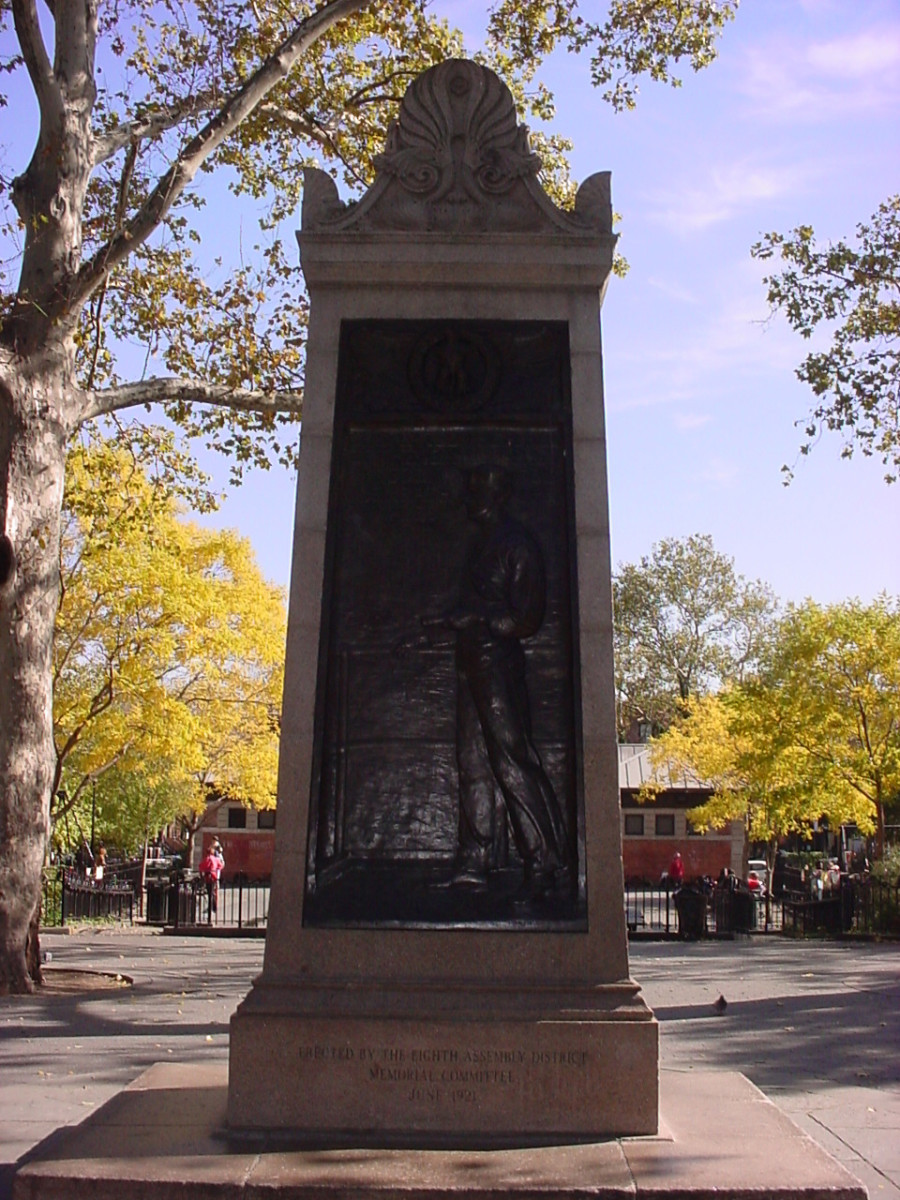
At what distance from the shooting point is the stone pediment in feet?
23.4

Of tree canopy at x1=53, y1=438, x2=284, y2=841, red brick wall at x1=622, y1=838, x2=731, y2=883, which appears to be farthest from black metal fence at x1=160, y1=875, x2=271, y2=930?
red brick wall at x1=622, y1=838, x2=731, y2=883

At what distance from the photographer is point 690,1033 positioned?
35.5ft

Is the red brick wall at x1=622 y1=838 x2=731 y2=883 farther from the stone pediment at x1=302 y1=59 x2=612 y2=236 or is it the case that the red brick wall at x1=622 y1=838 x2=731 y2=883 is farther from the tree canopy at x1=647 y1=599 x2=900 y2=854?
the stone pediment at x1=302 y1=59 x2=612 y2=236

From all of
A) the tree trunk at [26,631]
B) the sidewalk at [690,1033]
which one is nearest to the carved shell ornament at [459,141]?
the sidewalk at [690,1033]

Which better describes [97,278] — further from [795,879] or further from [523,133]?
[795,879]

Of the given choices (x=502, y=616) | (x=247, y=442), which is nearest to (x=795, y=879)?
(x=247, y=442)

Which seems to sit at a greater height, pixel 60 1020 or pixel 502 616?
pixel 502 616

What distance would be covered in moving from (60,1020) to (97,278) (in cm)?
834

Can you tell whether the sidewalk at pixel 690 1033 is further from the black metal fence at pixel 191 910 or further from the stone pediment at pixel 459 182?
the black metal fence at pixel 191 910

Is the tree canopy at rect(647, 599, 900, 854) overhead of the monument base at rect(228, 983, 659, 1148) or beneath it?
overhead

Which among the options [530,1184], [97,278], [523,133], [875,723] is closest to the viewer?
[530,1184]

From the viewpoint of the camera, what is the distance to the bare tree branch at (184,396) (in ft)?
55.3

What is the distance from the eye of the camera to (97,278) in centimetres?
1558

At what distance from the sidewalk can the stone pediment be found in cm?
466
